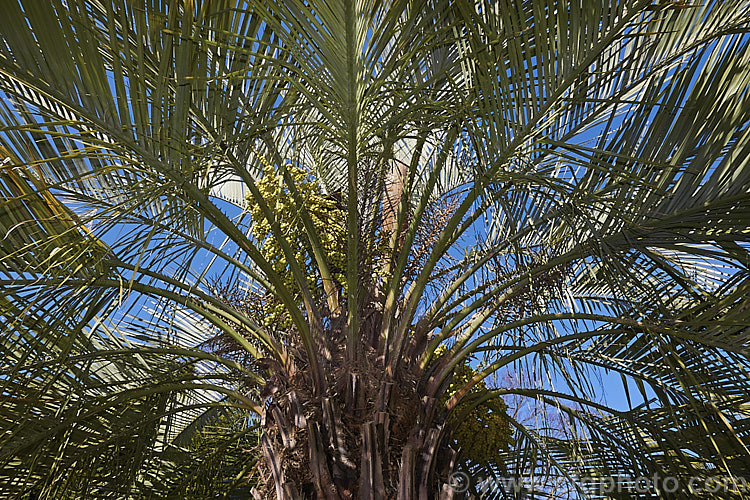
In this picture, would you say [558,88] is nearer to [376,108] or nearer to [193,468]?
[376,108]

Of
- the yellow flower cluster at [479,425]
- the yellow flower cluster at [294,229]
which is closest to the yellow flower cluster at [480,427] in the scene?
the yellow flower cluster at [479,425]

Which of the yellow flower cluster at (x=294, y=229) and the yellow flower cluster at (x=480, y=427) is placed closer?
the yellow flower cluster at (x=294, y=229)

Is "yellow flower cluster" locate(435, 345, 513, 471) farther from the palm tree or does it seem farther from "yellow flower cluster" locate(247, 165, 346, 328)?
"yellow flower cluster" locate(247, 165, 346, 328)

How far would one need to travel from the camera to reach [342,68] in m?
2.31

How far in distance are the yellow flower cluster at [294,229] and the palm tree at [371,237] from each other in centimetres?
1

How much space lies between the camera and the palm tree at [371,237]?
2.35m

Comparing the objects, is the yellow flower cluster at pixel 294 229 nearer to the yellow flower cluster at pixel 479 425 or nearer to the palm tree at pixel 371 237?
the palm tree at pixel 371 237

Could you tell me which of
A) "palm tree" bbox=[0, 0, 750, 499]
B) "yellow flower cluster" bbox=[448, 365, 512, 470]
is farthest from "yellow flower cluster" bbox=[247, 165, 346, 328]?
"yellow flower cluster" bbox=[448, 365, 512, 470]

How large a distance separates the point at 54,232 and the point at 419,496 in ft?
6.24

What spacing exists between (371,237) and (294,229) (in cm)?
34

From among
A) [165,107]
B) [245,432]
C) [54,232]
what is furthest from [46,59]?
[245,432]

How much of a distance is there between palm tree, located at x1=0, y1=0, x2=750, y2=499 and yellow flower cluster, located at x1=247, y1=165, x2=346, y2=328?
15mm

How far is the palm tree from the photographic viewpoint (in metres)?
2.35

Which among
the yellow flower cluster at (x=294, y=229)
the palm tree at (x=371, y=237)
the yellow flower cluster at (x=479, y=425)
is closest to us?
the palm tree at (x=371, y=237)
